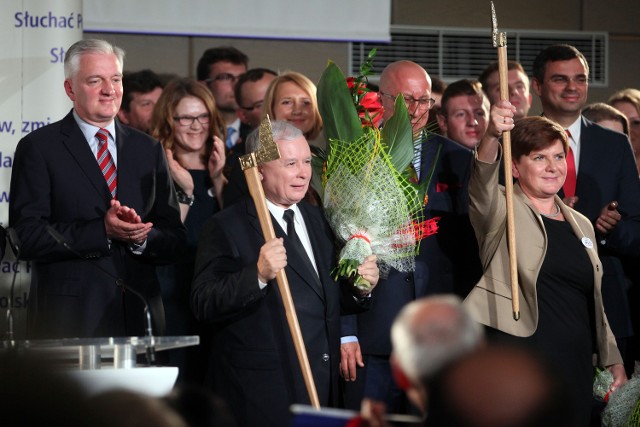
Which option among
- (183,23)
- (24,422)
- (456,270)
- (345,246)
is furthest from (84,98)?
(183,23)

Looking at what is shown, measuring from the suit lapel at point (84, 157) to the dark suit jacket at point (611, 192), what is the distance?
2052mm

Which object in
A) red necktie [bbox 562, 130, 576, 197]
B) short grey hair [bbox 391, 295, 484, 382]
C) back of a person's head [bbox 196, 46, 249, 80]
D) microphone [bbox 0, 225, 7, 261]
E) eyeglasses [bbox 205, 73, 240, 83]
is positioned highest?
back of a person's head [bbox 196, 46, 249, 80]

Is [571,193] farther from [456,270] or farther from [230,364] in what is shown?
[230,364]

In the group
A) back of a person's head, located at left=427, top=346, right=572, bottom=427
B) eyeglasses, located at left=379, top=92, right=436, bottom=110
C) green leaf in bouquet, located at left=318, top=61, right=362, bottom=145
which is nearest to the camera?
back of a person's head, located at left=427, top=346, right=572, bottom=427

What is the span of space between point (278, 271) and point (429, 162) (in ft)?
4.35

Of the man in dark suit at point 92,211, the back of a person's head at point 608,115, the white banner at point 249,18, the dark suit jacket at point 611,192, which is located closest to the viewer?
the man in dark suit at point 92,211

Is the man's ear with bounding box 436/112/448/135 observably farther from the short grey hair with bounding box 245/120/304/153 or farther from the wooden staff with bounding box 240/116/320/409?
the wooden staff with bounding box 240/116/320/409

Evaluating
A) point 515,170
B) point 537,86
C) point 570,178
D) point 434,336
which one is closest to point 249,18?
point 537,86

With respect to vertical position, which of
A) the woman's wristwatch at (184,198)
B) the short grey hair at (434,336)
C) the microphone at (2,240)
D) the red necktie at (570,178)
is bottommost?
the short grey hair at (434,336)

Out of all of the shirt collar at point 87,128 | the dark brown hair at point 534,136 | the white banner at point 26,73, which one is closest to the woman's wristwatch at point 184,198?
the white banner at point 26,73

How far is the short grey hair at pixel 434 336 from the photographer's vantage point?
146cm

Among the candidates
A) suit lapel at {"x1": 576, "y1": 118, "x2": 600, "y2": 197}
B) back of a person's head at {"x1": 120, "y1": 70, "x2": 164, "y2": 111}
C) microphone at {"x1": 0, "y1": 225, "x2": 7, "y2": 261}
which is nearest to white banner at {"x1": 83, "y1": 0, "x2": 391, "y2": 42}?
back of a person's head at {"x1": 120, "y1": 70, "x2": 164, "y2": 111}

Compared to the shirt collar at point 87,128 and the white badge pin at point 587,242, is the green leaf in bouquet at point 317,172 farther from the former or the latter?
the white badge pin at point 587,242

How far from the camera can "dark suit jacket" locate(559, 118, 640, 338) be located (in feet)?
16.0
